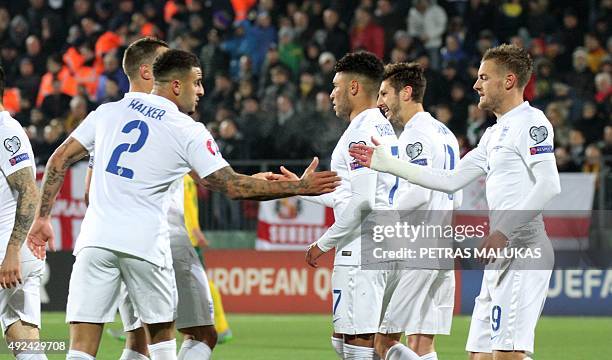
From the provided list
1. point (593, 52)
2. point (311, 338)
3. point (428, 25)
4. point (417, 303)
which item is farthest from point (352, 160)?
point (428, 25)

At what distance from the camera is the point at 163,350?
7.24 metres

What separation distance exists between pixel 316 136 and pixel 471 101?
2.69 m

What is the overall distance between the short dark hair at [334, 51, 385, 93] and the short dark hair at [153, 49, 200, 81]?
4.85ft

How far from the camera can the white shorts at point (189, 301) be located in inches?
322

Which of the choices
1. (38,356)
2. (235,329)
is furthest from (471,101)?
(38,356)

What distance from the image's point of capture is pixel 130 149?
689cm

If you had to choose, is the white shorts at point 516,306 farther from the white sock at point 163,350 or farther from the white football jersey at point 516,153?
the white sock at point 163,350

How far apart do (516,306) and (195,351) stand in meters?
2.29

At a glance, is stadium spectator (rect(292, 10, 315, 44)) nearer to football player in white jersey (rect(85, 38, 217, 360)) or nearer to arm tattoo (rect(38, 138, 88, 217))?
football player in white jersey (rect(85, 38, 217, 360))

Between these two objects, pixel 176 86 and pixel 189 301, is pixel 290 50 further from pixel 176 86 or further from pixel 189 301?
pixel 176 86

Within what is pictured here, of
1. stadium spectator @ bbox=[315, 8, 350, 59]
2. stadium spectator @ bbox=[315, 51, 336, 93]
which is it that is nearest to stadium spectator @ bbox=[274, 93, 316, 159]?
stadium spectator @ bbox=[315, 51, 336, 93]

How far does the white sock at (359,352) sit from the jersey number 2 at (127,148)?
2.05 meters

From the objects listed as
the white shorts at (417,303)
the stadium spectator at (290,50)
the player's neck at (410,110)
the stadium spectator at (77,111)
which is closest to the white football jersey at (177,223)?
the white shorts at (417,303)

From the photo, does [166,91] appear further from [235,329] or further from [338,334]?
[235,329]
